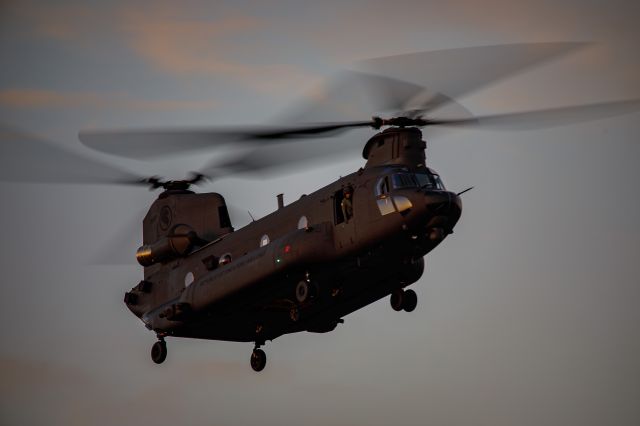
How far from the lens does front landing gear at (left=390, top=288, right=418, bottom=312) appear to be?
38.6m

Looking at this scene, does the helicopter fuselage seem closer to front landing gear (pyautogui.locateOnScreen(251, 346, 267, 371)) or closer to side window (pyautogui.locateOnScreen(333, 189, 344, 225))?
side window (pyautogui.locateOnScreen(333, 189, 344, 225))

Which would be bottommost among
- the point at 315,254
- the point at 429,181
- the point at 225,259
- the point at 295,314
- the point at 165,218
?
the point at 295,314

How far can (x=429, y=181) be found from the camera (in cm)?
3650

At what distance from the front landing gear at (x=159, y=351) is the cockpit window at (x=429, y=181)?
1336 centimetres

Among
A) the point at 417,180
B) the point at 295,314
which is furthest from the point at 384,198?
the point at 295,314

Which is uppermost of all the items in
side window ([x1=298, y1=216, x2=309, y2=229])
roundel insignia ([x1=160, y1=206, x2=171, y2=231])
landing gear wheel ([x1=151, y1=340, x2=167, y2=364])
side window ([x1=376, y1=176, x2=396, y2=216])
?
roundel insignia ([x1=160, y1=206, x2=171, y2=231])

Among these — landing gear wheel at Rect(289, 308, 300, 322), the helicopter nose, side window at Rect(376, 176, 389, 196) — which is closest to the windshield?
side window at Rect(376, 176, 389, 196)

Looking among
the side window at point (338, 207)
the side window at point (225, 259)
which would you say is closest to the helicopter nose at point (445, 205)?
the side window at point (338, 207)

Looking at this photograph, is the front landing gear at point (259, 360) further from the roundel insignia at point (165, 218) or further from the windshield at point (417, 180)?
the windshield at point (417, 180)

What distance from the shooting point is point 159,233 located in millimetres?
45938

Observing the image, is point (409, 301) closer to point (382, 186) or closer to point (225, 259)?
point (382, 186)

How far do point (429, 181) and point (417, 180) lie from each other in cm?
44

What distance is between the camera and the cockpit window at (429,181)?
1427 inches

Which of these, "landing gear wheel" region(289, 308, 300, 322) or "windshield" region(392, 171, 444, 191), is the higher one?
"windshield" region(392, 171, 444, 191)
